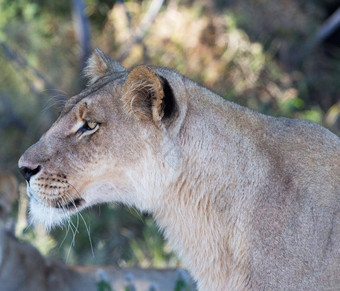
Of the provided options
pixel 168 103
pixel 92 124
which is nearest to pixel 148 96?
pixel 168 103

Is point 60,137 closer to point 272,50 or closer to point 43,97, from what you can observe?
point 43,97

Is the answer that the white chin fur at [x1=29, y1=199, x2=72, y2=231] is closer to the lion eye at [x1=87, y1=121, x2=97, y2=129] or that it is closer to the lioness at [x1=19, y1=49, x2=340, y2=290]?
the lioness at [x1=19, y1=49, x2=340, y2=290]

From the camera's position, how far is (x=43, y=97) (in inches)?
311

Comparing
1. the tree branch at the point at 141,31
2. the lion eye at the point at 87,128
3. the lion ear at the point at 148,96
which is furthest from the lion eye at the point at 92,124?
the tree branch at the point at 141,31

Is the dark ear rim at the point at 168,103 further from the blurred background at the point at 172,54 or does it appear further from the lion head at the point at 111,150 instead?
the blurred background at the point at 172,54

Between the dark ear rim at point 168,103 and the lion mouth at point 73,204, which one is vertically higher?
the dark ear rim at point 168,103

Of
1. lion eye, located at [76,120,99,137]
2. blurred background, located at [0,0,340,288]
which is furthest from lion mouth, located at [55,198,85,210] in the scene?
blurred background, located at [0,0,340,288]

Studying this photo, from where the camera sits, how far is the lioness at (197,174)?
7.75 ft

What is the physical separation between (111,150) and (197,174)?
344mm

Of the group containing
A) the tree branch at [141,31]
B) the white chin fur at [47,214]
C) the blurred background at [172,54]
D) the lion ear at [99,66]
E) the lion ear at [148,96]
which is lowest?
the blurred background at [172,54]

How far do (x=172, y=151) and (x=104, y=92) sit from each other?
372 mm

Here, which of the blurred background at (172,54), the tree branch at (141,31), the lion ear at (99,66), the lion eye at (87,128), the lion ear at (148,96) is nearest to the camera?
the lion ear at (148,96)

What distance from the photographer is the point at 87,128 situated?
2473 mm

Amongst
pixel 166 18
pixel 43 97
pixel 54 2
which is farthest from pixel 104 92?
pixel 54 2
